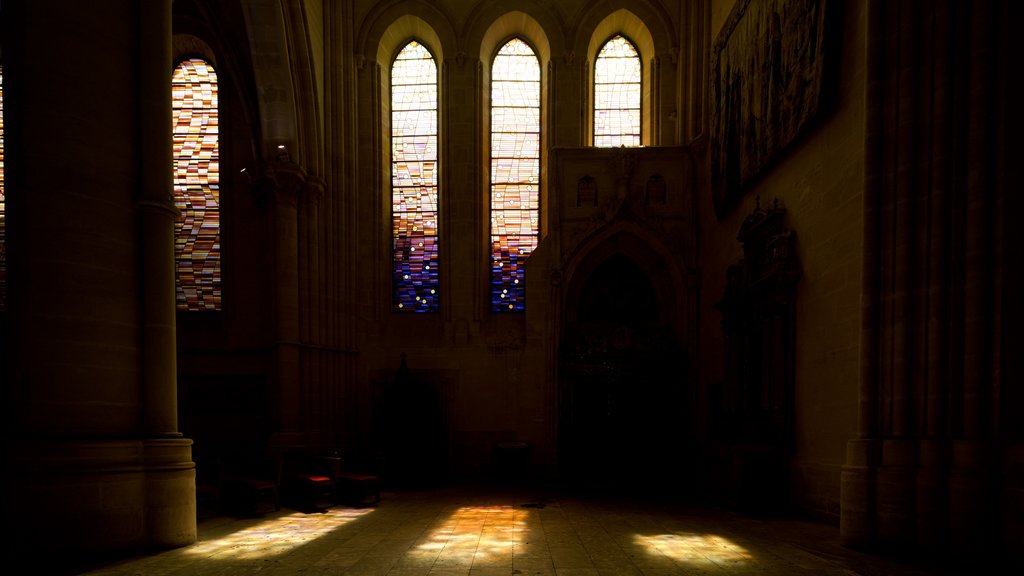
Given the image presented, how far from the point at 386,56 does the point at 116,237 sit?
9.65 metres

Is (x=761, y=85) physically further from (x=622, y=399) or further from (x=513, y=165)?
(x=622, y=399)

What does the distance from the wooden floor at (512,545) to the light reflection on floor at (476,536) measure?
0.04ft

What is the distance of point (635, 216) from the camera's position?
12938mm

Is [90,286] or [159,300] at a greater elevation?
[90,286]

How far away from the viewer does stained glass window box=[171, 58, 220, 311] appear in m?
12.9

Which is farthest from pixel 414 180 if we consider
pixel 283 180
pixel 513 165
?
pixel 283 180

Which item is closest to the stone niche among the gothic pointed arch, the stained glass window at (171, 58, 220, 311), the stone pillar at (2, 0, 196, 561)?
the gothic pointed arch

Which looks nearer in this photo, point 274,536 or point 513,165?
point 274,536

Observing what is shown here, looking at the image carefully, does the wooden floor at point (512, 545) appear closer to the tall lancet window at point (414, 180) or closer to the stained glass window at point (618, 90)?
the tall lancet window at point (414, 180)

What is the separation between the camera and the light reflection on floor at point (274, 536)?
5965 mm

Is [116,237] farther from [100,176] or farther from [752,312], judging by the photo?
[752,312]

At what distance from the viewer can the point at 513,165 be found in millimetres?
14297

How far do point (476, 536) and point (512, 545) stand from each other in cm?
67

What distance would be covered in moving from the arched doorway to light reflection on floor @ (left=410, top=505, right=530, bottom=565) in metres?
4.15
